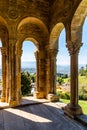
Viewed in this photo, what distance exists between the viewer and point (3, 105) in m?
9.64

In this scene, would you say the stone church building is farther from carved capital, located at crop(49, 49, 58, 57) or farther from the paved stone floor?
the paved stone floor

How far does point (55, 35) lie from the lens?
10.9 metres

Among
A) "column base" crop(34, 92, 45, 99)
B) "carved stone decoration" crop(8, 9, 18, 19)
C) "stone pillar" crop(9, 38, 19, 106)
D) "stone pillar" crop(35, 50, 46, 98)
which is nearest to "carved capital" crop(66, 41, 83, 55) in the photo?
"stone pillar" crop(9, 38, 19, 106)

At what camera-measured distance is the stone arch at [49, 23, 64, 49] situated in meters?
10.4

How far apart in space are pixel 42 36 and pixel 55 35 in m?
1.12

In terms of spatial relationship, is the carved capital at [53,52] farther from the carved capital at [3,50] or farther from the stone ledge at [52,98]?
the carved capital at [3,50]

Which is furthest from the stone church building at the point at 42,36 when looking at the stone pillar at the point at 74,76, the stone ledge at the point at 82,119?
the stone ledge at the point at 82,119

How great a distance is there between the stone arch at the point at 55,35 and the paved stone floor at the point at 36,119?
132 inches

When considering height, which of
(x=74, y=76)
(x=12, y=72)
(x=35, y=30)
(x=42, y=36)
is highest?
(x=35, y=30)

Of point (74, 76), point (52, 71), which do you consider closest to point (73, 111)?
point (74, 76)

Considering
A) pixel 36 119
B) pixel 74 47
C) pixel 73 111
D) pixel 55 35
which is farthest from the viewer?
pixel 55 35

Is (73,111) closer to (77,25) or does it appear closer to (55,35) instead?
(77,25)

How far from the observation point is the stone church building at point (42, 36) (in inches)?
314

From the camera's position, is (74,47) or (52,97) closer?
(74,47)
